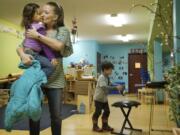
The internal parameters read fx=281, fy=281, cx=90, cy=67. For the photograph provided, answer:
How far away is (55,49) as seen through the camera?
187cm

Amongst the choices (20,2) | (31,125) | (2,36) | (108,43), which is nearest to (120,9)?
(20,2)

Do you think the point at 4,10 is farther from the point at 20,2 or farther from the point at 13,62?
the point at 13,62

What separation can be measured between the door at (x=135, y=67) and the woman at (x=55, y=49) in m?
12.6

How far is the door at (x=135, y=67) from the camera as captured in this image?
14.3 meters

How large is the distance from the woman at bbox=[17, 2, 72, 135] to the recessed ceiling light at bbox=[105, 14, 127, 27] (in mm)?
5871

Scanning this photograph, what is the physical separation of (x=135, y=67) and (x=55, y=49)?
42.1 ft

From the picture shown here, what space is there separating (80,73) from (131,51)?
769 centimetres

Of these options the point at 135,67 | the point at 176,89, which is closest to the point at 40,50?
the point at 176,89

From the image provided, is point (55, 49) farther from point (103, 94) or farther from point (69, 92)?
point (69, 92)

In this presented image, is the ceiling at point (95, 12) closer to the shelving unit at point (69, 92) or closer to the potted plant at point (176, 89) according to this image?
the shelving unit at point (69, 92)

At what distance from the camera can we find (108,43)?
47.0 feet

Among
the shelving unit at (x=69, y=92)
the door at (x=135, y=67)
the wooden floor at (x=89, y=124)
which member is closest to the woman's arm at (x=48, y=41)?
the wooden floor at (x=89, y=124)

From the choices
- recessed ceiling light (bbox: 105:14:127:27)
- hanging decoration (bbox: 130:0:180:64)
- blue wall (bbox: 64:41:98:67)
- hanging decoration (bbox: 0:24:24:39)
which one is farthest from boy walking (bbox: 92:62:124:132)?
blue wall (bbox: 64:41:98:67)

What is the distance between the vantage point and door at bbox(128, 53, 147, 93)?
564 inches
